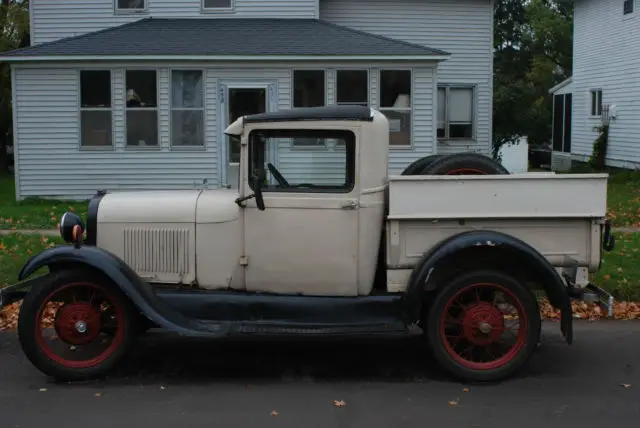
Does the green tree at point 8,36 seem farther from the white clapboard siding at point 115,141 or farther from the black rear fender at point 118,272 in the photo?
the black rear fender at point 118,272

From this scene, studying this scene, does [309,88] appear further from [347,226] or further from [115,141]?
[347,226]

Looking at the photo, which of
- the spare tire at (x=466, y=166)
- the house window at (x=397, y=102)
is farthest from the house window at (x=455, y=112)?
the spare tire at (x=466, y=166)

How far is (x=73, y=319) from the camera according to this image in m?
6.34

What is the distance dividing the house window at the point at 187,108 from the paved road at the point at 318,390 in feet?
35.1

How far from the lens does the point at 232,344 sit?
24.5 ft

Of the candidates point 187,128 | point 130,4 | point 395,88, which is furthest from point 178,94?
point 395,88

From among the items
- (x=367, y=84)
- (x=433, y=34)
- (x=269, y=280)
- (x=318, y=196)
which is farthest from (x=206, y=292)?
(x=433, y=34)

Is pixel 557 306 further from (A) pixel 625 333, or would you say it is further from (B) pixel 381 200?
(A) pixel 625 333

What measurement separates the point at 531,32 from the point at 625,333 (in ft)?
165

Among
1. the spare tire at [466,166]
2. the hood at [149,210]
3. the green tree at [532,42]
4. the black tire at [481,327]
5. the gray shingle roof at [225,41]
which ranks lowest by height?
A: the black tire at [481,327]

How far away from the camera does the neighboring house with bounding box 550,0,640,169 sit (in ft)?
79.7

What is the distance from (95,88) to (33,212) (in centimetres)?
339

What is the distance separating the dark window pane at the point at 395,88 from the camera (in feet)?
58.6

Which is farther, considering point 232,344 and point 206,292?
point 232,344
